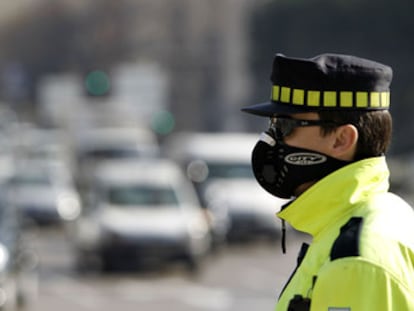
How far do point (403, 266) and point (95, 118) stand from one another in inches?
1903

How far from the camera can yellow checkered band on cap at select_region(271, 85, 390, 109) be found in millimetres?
3414

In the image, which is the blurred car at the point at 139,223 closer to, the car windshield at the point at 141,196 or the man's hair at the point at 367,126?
the car windshield at the point at 141,196

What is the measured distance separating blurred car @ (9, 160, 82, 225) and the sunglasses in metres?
31.7

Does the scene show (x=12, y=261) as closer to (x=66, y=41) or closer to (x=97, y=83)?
(x=97, y=83)

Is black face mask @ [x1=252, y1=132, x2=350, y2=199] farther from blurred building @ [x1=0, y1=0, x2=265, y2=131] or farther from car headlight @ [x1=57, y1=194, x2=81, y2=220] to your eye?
blurred building @ [x1=0, y1=0, x2=265, y2=131]

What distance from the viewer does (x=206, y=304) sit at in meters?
20.0

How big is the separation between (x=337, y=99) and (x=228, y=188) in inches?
1055

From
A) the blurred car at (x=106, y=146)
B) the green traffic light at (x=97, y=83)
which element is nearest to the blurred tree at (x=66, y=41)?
the green traffic light at (x=97, y=83)

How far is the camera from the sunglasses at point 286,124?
347cm

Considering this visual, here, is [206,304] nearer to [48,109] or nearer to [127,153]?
[127,153]

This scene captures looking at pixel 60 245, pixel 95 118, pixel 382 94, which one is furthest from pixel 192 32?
pixel 382 94

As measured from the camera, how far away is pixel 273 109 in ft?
11.6

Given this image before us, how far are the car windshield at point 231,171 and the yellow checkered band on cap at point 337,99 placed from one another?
27178 mm

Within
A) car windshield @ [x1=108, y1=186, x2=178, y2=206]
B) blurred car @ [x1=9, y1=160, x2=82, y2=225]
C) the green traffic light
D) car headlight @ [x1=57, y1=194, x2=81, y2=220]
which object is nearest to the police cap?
car windshield @ [x1=108, y1=186, x2=178, y2=206]
